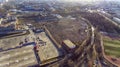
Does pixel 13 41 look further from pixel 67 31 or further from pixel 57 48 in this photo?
pixel 67 31

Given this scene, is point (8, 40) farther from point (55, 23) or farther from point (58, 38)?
point (55, 23)

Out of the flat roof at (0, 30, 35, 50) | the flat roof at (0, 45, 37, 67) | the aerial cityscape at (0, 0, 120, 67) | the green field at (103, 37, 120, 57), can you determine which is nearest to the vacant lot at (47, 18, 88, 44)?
the aerial cityscape at (0, 0, 120, 67)

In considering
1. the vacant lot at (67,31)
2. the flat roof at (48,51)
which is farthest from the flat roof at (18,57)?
the vacant lot at (67,31)

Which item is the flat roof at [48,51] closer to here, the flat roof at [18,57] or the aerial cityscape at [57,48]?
the aerial cityscape at [57,48]

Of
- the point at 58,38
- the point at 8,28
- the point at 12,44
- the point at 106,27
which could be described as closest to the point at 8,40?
the point at 12,44

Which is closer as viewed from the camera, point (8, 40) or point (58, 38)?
point (8, 40)

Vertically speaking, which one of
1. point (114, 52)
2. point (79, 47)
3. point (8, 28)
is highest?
point (8, 28)
